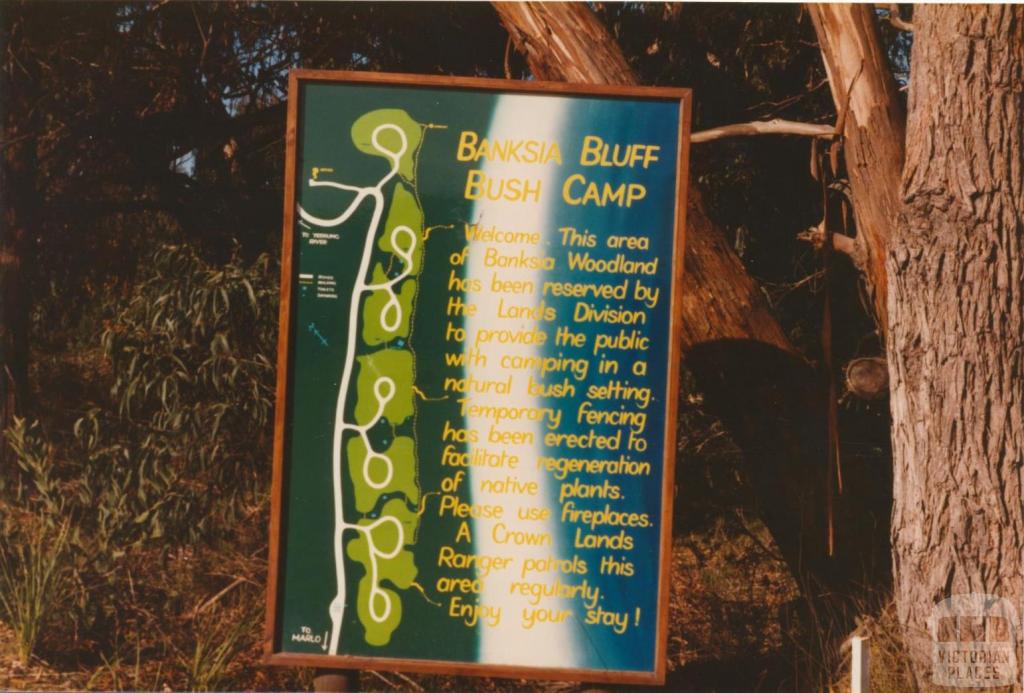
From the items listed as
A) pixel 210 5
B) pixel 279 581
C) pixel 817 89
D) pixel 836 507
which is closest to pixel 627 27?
pixel 817 89

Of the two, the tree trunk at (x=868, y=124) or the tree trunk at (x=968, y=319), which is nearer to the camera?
the tree trunk at (x=968, y=319)

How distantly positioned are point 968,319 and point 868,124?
111 cm

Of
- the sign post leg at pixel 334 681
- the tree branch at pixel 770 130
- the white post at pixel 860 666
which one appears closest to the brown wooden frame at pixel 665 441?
the sign post leg at pixel 334 681

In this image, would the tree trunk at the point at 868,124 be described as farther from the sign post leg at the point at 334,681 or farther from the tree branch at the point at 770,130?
the sign post leg at the point at 334,681

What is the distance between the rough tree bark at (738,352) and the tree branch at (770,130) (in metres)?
0.29

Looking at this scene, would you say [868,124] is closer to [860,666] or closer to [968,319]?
[968,319]

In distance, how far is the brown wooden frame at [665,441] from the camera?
14.1 ft

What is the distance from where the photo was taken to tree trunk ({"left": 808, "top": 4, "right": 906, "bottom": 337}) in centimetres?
532

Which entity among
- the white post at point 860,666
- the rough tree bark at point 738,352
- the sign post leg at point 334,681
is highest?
the rough tree bark at point 738,352

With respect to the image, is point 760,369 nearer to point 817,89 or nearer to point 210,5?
point 817,89

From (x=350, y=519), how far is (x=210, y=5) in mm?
4030

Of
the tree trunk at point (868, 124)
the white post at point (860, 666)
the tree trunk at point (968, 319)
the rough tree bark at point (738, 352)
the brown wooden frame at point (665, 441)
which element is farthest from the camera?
the rough tree bark at point (738, 352)

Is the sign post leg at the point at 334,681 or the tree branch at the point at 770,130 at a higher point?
the tree branch at the point at 770,130

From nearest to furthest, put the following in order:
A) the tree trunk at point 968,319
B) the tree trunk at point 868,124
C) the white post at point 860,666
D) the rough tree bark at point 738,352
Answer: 1. the white post at point 860,666
2. the tree trunk at point 968,319
3. the tree trunk at point 868,124
4. the rough tree bark at point 738,352
